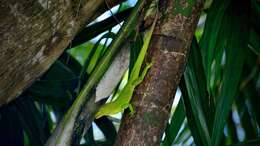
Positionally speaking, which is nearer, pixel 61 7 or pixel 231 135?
pixel 61 7

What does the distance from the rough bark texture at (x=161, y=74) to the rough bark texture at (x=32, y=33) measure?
10cm

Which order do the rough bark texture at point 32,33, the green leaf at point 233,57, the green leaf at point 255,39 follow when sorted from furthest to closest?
1. the green leaf at point 255,39
2. the green leaf at point 233,57
3. the rough bark texture at point 32,33

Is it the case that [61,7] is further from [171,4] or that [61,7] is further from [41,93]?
[41,93]

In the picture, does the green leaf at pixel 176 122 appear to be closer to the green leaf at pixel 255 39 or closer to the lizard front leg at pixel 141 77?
the lizard front leg at pixel 141 77

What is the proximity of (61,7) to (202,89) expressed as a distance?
0.26 metres

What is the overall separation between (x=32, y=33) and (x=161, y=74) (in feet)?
0.57

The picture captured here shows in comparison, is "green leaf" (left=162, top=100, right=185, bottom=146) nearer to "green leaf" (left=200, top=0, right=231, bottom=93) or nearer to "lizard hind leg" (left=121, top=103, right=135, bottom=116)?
"green leaf" (left=200, top=0, right=231, bottom=93)

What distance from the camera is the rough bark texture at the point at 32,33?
0.59 m

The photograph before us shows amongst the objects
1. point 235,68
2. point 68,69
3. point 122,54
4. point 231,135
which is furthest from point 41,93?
point 231,135

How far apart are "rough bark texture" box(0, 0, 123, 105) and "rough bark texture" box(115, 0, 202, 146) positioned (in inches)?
4.0

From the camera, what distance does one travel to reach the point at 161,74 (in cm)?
63

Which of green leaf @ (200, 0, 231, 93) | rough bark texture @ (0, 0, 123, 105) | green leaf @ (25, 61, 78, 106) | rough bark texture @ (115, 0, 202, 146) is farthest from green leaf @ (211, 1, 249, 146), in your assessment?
green leaf @ (25, 61, 78, 106)

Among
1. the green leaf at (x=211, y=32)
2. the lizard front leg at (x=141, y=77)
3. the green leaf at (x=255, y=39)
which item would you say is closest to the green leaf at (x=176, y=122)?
the green leaf at (x=211, y=32)

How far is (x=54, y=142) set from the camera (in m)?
0.65
